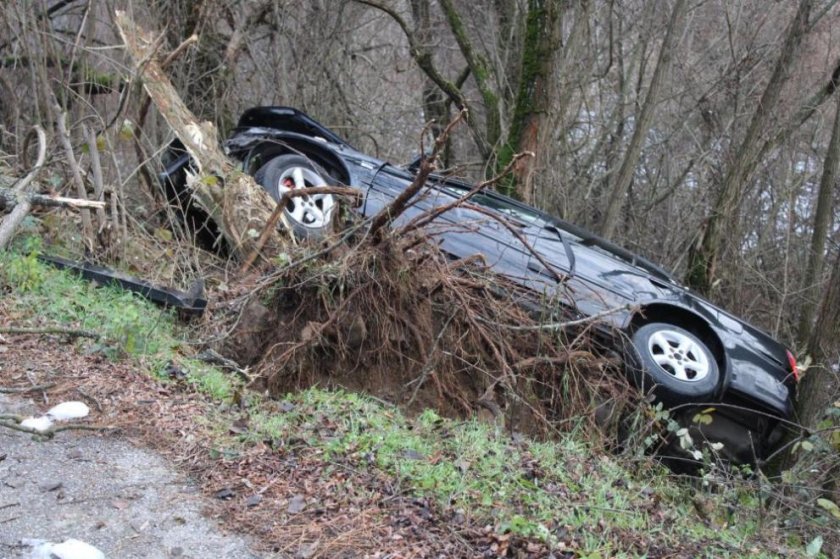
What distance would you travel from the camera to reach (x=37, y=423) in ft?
14.0

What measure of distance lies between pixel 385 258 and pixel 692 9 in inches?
356

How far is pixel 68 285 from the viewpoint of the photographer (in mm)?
6160

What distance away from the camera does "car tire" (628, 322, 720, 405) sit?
607cm

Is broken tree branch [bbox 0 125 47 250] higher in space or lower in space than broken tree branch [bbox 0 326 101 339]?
higher

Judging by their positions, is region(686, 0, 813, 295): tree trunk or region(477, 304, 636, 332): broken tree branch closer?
region(477, 304, 636, 332): broken tree branch

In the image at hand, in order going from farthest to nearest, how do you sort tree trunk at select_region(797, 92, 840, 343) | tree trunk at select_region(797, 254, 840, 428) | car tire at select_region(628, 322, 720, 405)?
tree trunk at select_region(797, 92, 840, 343) < tree trunk at select_region(797, 254, 840, 428) < car tire at select_region(628, 322, 720, 405)

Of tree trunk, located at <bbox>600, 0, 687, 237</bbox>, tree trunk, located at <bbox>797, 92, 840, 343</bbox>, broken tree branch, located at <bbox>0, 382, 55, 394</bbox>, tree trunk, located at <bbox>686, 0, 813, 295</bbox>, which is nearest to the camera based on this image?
broken tree branch, located at <bbox>0, 382, 55, 394</bbox>

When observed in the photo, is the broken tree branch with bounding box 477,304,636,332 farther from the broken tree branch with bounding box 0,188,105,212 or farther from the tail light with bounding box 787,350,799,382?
the broken tree branch with bounding box 0,188,105,212

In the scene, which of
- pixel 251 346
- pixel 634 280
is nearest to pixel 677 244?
pixel 634 280

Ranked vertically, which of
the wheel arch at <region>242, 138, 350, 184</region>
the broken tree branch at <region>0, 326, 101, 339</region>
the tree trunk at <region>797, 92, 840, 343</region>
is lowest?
the broken tree branch at <region>0, 326, 101, 339</region>

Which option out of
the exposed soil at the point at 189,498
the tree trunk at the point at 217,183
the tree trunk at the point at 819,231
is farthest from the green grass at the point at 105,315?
the tree trunk at the point at 819,231

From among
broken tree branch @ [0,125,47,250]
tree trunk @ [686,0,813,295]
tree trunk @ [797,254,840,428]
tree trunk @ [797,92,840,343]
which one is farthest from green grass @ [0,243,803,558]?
tree trunk @ [686,0,813,295]

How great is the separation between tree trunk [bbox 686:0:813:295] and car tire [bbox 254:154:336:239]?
558cm

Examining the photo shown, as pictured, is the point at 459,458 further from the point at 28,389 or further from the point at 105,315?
the point at 105,315
